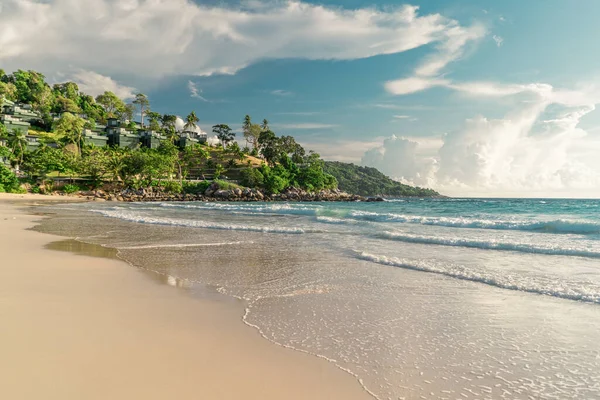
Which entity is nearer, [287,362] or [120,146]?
[287,362]

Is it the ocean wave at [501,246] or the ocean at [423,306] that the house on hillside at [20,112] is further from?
the ocean wave at [501,246]

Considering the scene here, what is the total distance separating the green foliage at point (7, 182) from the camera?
5556cm

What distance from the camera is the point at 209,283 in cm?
721

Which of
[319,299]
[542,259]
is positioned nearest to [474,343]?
[319,299]

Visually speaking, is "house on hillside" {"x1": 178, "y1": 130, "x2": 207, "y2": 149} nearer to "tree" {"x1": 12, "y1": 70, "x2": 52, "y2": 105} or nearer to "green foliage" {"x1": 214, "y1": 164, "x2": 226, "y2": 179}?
"green foliage" {"x1": 214, "y1": 164, "x2": 226, "y2": 179}

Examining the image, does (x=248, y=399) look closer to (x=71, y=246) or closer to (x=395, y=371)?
(x=395, y=371)

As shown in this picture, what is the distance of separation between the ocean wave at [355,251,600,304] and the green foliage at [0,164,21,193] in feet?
218

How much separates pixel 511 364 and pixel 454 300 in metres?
2.43

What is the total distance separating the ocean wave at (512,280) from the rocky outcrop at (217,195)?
2521 inches

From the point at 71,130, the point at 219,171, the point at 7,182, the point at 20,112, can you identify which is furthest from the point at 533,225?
the point at 20,112

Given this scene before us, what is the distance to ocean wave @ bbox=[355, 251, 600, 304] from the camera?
647 centimetres

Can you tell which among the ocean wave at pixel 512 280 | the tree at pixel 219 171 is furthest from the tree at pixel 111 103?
the ocean wave at pixel 512 280

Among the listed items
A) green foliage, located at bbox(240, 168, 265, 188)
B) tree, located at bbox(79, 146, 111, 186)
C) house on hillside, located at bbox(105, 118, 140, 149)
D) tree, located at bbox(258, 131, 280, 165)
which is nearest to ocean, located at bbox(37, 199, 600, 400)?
tree, located at bbox(79, 146, 111, 186)

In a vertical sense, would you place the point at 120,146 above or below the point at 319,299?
above
